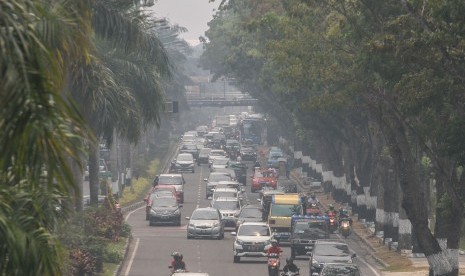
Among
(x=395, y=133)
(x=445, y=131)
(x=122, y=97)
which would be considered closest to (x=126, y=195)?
(x=122, y=97)

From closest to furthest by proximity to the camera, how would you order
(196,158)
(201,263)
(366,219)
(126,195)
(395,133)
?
(395,133) → (201,263) → (366,219) → (126,195) → (196,158)

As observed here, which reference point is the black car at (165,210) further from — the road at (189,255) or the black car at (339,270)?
the black car at (339,270)

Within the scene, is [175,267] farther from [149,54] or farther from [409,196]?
[149,54]

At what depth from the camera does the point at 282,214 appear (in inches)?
2240

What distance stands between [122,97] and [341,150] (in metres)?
35.6

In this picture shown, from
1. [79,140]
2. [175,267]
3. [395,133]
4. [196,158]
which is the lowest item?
[196,158]

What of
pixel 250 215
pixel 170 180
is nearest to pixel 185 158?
pixel 170 180

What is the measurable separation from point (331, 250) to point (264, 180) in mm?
47889

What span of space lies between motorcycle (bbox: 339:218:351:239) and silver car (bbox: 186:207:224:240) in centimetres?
586

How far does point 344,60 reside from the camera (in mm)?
45906

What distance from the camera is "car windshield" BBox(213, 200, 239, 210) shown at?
64500 mm

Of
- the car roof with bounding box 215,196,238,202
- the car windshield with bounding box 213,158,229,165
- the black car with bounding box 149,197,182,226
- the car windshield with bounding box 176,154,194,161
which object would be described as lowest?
the car windshield with bounding box 176,154,194,161

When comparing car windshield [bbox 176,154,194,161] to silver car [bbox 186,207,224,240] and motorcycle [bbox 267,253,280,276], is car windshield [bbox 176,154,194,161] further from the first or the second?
motorcycle [bbox 267,253,280,276]

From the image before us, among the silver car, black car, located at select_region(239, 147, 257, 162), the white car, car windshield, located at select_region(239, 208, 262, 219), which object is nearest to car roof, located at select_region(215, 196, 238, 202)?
car windshield, located at select_region(239, 208, 262, 219)
